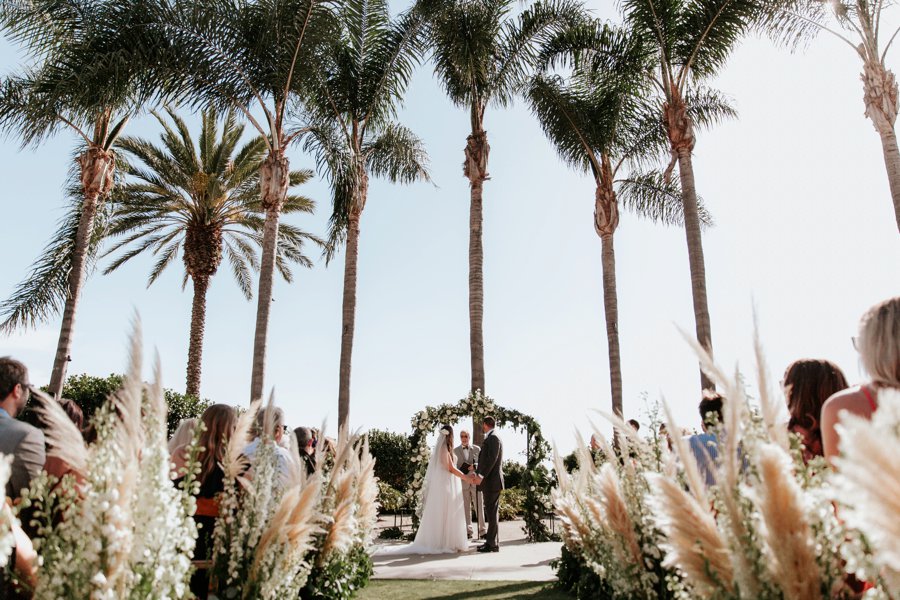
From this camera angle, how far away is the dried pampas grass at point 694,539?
5.92 feet

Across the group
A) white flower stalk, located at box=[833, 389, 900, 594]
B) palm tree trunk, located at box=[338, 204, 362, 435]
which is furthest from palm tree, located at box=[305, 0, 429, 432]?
white flower stalk, located at box=[833, 389, 900, 594]

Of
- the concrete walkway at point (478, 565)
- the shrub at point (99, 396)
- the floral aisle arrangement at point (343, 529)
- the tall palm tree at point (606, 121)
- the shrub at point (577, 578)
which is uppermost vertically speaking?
the tall palm tree at point (606, 121)

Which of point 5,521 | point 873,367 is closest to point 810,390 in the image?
point 873,367

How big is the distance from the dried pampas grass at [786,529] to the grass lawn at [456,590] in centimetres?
573

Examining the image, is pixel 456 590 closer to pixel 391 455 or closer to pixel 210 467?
pixel 210 467

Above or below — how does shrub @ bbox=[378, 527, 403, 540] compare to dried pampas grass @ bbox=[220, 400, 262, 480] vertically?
below

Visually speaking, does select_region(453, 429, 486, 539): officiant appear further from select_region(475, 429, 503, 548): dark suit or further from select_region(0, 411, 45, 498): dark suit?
select_region(0, 411, 45, 498): dark suit

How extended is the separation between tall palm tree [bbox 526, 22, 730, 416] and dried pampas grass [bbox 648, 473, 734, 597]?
14.5 meters

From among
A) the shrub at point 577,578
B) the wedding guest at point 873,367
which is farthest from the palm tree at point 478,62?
the wedding guest at point 873,367

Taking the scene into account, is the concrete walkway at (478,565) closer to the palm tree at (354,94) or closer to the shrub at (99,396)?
the palm tree at (354,94)

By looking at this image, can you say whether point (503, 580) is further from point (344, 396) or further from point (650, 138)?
point (650, 138)

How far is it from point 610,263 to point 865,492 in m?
16.5

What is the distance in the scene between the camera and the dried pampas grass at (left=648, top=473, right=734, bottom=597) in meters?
1.80

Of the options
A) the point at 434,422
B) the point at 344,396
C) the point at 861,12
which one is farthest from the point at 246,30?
the point at 861,12
